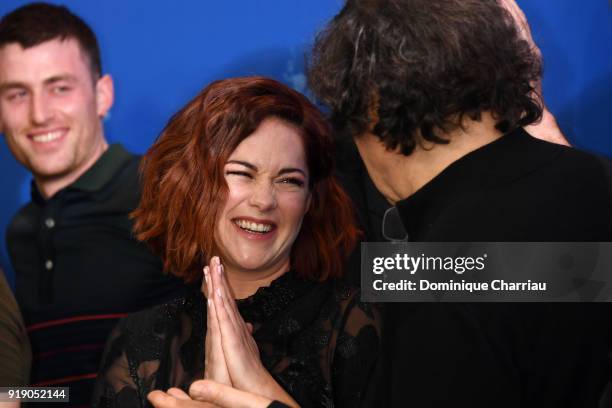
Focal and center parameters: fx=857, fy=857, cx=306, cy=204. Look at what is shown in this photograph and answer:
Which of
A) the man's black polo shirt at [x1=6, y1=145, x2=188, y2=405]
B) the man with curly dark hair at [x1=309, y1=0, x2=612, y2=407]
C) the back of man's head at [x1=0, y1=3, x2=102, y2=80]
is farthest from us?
the back of man's head at [x1=0, y1=3, x2=102, y2=80]

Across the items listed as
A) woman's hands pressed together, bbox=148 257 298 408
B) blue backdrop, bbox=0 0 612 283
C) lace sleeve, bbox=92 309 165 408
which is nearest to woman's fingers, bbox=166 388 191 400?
woman's hands pressed together, bbox=148 257 298 408

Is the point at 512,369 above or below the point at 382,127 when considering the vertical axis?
below

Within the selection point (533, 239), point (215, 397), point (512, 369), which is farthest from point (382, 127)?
point (215, 397)

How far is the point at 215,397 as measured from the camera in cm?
138

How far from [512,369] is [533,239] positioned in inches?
7.0

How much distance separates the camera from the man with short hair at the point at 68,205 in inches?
80.0

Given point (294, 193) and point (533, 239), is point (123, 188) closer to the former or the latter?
point (294, 193)

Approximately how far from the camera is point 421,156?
51.4 inches

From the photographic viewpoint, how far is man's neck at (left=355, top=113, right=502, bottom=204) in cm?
127

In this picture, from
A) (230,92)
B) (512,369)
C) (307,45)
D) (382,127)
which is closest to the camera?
(512,369)

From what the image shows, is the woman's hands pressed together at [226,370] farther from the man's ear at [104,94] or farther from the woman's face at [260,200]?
the man's ear at [104,94]

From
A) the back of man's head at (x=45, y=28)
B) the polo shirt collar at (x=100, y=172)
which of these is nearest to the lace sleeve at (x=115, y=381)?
the polo shirt collar at (x=100, y=172)

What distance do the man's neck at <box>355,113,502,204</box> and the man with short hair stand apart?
34.4 inches

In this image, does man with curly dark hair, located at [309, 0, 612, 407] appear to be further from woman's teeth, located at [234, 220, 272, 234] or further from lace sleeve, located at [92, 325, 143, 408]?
lace sleeve, located at [92, 325, 143, 408]
